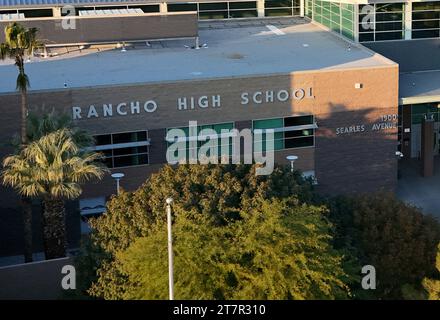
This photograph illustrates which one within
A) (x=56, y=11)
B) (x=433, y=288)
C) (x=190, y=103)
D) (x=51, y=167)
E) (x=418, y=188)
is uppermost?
(x=56, y=11)

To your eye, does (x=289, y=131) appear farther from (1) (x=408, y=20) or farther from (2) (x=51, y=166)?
(2) (x=51, y=166)

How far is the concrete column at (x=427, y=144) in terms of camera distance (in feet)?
132

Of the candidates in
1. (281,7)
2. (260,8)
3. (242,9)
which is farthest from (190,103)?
(281,7)

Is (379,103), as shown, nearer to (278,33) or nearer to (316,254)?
(278,33)

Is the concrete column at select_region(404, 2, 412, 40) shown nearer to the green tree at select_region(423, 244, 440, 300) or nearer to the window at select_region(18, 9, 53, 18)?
the window at select_region(18, 9, 53, 18)

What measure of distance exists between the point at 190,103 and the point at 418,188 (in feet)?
41.4

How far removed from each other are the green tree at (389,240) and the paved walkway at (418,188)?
29.4 ft

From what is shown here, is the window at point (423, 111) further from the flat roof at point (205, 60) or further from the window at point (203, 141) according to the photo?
the window at point (203, 141)

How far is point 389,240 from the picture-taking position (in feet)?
88.4

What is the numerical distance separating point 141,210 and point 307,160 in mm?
13913

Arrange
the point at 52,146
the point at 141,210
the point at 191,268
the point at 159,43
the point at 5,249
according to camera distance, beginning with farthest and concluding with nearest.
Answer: the point at 159,43 < the point at 5,249 < the point at 52,146 < the point at 141,210 < the point at 191,268

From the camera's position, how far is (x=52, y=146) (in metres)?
27.2
